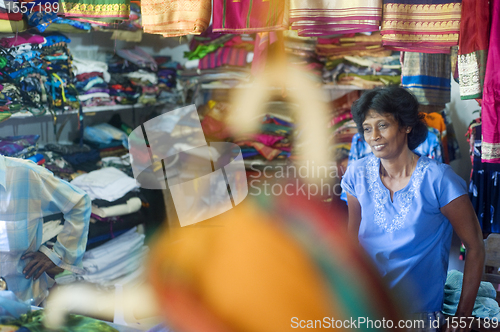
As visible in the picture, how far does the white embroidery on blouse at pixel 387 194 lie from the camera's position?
150cm

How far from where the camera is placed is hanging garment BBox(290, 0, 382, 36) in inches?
54.6

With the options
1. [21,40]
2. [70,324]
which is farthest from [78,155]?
[70,324]

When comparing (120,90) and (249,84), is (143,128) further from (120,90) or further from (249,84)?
(249,84)

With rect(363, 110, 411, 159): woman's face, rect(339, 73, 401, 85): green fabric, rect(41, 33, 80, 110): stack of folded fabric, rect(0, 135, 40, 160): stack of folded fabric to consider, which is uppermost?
rect(41, 33, 80, 110): stack of folded fabric

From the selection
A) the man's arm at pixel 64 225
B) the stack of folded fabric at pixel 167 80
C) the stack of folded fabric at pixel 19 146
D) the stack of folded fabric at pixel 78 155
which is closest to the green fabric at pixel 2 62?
the stack of folded fabric at pixel 19 146

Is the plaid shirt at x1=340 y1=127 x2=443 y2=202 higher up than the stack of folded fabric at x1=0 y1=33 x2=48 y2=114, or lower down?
lower down

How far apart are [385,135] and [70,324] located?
4.01 ft

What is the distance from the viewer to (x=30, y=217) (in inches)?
64.7

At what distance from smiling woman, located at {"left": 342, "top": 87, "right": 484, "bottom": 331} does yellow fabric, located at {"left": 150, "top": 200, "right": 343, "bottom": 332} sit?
29 centimetres

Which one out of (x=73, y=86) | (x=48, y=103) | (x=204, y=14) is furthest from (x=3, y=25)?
(x=204, y=14)

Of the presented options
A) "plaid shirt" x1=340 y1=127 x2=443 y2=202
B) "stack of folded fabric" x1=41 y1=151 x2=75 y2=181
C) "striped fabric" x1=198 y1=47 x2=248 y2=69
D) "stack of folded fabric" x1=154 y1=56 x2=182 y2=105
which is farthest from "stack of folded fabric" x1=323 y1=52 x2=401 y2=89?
"stack of folded fabric" x1=41 y1=151 x2=75 y2=181

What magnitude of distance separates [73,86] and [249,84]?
1157 mm

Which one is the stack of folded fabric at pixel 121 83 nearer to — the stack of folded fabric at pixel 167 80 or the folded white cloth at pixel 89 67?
the folded white cloth at pixel 89 67

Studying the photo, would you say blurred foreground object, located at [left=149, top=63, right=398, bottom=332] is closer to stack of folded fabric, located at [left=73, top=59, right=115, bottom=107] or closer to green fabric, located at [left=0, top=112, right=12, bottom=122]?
green fabric, located at [left=0, top=112, right=12, bottom=122]
